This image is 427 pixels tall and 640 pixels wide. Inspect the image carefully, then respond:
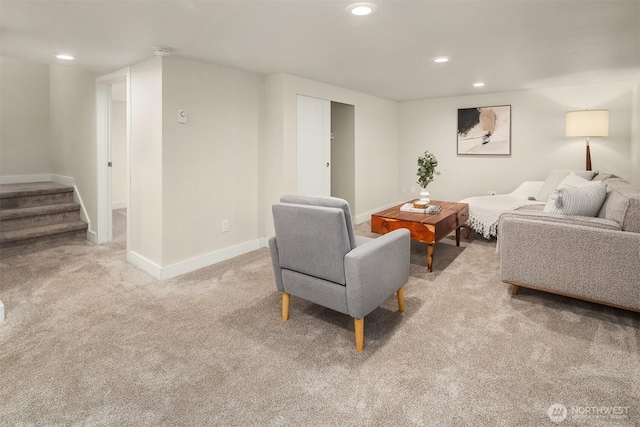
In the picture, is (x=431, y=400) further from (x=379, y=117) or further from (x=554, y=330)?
(x=379, y=117)

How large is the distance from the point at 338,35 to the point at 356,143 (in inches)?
109

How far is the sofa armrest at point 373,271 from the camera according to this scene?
6.42 ft

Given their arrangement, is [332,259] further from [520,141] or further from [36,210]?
[520,141]

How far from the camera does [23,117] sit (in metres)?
5.24

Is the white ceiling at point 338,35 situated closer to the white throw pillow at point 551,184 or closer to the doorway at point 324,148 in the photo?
the doorway at point 324,148

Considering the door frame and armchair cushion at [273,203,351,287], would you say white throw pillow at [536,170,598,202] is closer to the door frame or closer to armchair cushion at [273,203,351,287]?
armchair cushion at [273,203,351,287]

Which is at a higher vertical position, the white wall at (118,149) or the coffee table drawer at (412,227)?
the white wall at (118,149)

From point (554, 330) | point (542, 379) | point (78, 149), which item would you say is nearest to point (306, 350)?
point (542, 379)

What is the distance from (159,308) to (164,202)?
40.3 inches

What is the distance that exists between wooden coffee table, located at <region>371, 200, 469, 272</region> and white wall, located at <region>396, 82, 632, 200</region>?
222 cm

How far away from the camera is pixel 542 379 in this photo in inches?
69.7

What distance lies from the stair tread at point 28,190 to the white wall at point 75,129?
0.19 m

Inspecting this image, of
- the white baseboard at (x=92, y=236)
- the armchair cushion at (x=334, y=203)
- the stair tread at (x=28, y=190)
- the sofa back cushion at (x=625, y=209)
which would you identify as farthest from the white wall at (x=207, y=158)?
the sofa back cushion at (x=625, y=209)

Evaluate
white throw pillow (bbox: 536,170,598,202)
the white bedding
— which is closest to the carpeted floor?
the white bedding
